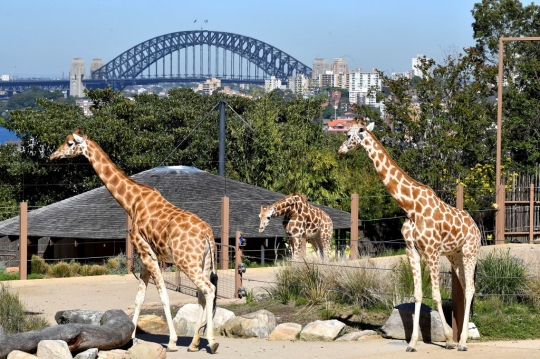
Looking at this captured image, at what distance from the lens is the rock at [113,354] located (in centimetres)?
1236

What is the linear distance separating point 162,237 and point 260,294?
4.17m

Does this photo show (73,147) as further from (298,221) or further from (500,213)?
(500,213)

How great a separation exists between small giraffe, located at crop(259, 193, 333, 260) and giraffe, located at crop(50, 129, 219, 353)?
17.7 feet

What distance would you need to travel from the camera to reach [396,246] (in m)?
28.1

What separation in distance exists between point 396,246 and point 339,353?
1527 cm

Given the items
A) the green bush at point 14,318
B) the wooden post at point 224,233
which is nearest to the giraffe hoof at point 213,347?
the green bush at point 14,318

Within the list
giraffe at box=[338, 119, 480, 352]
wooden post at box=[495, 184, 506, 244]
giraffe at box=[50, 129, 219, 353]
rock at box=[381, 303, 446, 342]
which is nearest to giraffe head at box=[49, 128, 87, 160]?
giraffe at box=[50, 129, 219, 353]

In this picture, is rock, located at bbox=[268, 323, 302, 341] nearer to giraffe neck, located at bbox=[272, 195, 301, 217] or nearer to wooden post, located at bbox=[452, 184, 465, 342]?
wooden post, located at bbox=[452, 184, 465, 342]

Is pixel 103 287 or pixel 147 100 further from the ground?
pixel 147 100

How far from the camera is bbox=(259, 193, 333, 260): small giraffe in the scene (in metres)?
19.5

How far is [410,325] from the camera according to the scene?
13930 millimetres

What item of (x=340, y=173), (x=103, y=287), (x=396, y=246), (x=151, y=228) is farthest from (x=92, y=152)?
(x=340, y=173)

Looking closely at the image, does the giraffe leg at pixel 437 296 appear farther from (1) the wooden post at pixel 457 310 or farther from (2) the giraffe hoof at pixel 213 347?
(2) the giraffe hoof at pixel 213 347

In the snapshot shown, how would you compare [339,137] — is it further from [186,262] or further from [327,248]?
[186,262]
